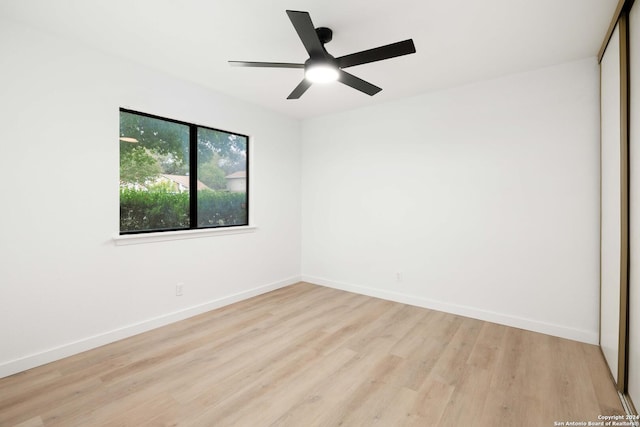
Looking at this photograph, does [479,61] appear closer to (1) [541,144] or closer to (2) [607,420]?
(1) [541,144]

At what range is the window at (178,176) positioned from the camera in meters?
2.95

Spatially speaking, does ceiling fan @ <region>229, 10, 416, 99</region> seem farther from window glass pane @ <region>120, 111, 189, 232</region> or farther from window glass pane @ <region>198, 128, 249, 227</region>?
window glass pane @ <region>198, 128, 249, 227</region>

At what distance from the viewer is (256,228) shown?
4.11m

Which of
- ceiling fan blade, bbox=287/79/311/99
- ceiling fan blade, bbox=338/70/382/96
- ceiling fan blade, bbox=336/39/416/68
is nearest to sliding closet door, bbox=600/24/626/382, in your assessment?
ceiling fan blade, bbox=336/39/416/68

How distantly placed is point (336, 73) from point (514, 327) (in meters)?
2.97

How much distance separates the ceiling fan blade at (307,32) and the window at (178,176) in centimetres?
193

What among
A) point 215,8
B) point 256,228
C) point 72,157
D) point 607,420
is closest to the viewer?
point 607,420

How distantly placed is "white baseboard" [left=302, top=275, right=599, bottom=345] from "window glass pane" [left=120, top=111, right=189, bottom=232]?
242cm

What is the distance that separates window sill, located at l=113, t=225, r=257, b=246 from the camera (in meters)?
2.81

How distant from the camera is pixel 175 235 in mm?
3201

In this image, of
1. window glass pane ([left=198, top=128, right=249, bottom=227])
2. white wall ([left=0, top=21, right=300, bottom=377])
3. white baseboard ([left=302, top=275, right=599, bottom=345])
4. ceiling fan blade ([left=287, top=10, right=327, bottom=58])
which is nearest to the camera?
ceiling fan blade ([left=287, top=10, right=327, bottom=58])

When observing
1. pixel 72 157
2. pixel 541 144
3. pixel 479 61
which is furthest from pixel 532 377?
pixel 72 157

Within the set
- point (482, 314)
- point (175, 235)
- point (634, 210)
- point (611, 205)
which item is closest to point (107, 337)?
point (175, 235)

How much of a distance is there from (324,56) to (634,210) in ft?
7.06
